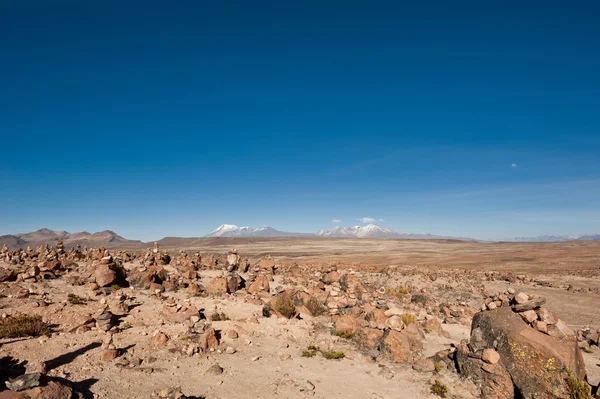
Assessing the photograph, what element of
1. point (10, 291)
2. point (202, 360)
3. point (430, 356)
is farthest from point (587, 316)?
point (10, 291)

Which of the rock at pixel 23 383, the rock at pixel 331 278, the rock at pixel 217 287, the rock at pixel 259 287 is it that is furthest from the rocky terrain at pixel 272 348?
the rock at pixel 331 278

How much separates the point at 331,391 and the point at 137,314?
11282 millimetres

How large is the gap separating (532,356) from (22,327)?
1854cm

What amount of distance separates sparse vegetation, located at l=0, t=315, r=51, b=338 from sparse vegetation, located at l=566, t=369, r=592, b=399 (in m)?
18.5

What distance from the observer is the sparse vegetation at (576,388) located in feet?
30.0

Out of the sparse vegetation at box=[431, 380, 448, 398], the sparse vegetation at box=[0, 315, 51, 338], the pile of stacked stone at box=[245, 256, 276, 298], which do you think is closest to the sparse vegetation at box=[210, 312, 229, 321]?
the pile of stacked stone at box=[245, 256, 276, 298]

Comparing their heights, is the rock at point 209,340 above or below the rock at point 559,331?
below

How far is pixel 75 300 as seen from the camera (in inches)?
696

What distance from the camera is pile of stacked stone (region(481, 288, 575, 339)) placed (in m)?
10.8

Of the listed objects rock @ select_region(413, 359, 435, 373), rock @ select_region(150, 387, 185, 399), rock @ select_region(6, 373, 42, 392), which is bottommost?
rock @ select_region(413, 359, 435, 373)

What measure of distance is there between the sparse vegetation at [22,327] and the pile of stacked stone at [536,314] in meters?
17.9

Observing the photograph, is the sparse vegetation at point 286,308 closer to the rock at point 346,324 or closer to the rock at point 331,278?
the rock at point 346,324

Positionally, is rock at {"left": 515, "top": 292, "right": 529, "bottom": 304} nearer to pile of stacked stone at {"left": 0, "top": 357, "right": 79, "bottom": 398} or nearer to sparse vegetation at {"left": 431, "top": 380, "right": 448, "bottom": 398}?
sparse vegetation at {"left": 431, "top": 380, "right": 448, "bottom": 398}

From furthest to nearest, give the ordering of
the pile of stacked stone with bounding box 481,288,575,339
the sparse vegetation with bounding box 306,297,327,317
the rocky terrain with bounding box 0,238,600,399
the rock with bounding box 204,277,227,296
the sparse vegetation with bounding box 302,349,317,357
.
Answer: the rock with bounding box 204,277,227,296 < the sparse vegetation with bounding box 306,297,327,317 < the sparse vegetation with bounding box 302,349,317,357 < the pile of stacked stone with bounding box 481,288,575,339 < the rocky terrain with bounding box 0,238,600,399
